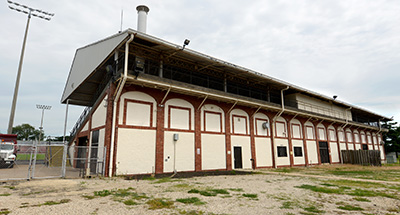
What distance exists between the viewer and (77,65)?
2225 cm

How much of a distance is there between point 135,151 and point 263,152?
44.2 feet

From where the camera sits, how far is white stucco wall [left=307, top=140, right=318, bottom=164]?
2817 centimetres

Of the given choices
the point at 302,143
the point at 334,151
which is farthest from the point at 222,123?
the point at 334,151

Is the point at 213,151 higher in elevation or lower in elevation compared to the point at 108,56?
lower

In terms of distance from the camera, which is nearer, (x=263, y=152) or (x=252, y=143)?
(x=252, y=143)

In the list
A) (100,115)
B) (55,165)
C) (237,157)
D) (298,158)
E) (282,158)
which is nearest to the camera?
(100,115)

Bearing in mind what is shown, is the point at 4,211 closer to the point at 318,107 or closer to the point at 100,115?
the point at 100,115

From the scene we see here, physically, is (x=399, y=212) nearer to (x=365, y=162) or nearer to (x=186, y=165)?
(x=186, y=165)

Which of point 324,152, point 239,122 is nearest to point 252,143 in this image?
point 239,122

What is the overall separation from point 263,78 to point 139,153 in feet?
43.5

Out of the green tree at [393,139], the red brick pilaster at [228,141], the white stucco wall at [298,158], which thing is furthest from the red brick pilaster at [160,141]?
the green tree at [393,139]

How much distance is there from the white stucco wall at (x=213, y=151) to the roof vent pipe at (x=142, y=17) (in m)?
10.1

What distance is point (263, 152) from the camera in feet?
75.7

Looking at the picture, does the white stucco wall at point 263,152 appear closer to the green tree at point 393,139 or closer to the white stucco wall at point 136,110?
the white stucco wall at point 136,110
